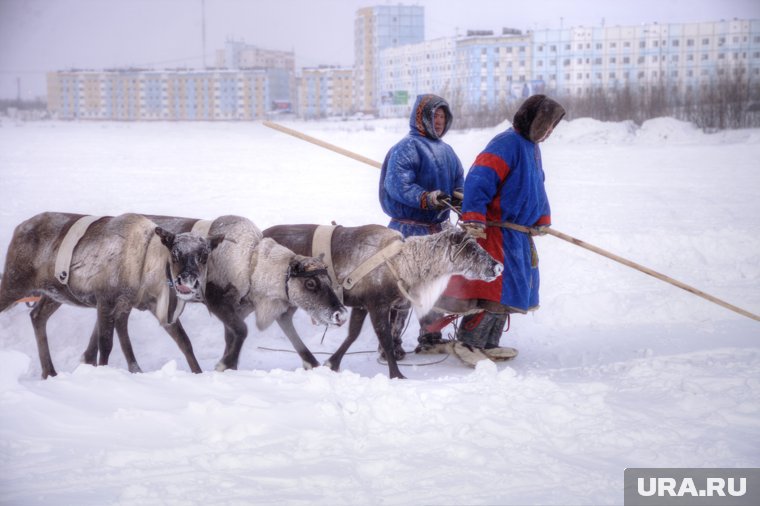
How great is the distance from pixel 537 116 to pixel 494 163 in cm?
46

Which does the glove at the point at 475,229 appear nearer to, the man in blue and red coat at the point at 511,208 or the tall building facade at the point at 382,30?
the man in blue and red coat at the point at 511,208

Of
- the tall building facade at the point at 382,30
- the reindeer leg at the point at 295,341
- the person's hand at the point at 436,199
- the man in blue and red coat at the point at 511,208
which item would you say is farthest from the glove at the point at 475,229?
the tall building facade at the point at 382,30

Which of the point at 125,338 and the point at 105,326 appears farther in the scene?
the point at 125,338

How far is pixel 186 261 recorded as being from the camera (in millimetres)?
4637

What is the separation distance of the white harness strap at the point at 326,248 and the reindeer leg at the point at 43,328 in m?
1.94

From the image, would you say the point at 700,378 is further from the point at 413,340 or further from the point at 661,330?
the point at 413,340

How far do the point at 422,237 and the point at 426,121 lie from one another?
0.96 m

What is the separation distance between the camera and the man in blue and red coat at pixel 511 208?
5168mm

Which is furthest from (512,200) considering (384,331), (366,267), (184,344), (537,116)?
(184,344)

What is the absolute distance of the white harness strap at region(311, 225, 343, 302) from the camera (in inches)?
201

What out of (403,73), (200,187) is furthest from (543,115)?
(403,73)

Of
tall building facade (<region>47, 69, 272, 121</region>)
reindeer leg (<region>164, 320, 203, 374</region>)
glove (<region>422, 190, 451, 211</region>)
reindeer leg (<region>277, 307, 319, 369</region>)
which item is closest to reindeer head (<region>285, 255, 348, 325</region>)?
reindeer leg (<region>277, 307, 319, 369</region>)

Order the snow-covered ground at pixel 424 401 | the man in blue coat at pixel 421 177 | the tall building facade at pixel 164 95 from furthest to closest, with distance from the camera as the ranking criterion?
the tall building facade at pixel 164 95 → the man in blue coat at pixel 421 177 → the snow-covered ground at pixel 424 401

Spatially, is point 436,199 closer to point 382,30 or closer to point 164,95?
point 382,30
